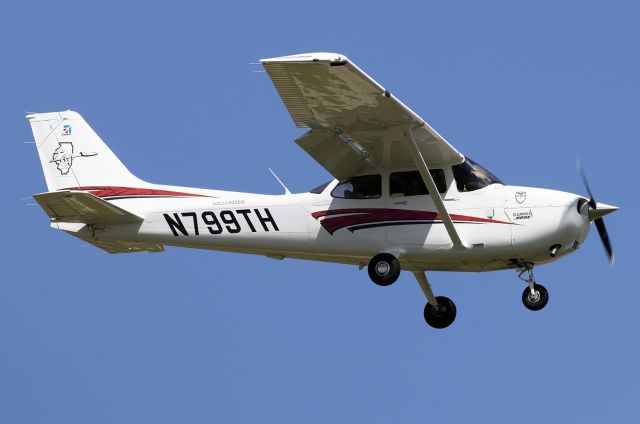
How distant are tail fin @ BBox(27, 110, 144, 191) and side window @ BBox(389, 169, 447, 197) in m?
4.25

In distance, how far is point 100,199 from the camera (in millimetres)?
19250

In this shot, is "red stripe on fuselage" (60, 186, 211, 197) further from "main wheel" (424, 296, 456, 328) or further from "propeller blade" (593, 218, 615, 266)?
"propeller blade" (593, 218, 615, 266)

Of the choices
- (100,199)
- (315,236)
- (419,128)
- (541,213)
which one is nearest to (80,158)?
(100,199)

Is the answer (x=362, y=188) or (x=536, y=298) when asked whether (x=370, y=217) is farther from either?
(x=536, y=298)

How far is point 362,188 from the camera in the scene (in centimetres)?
1891

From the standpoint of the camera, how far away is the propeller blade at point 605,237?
18.9 meters

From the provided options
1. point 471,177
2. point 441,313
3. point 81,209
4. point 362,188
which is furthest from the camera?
point 441,313

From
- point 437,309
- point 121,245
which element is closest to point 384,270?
point 437,309

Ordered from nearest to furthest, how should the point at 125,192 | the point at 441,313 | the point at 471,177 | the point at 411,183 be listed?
the point at 471,177 → the point at 411,183 → the point at 441,313 → the point at 125,192

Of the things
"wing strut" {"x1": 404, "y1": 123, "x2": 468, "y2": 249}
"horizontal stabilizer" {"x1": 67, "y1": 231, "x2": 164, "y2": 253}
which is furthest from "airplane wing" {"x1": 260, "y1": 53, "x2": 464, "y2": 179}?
"horizontal stabilizer" {"x1": 67, "y1": 231, "x2": 164, "y2": 253}

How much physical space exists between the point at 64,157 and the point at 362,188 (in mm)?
4908

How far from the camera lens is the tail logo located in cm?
2058

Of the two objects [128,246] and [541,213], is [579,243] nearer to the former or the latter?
[541,213]

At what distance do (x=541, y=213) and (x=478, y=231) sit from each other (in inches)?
35.1
